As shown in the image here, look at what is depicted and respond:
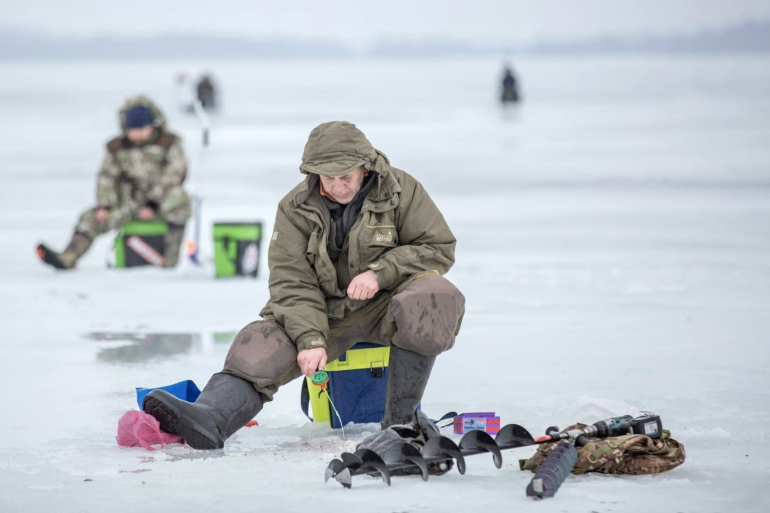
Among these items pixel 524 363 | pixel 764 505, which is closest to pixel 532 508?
pixel 764 505

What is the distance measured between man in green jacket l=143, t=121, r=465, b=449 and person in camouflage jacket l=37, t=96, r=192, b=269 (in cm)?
382

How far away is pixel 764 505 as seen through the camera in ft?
8.82

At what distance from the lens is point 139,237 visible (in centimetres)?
709

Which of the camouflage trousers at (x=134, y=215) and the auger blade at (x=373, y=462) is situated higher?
the camouflage trousers at (x=134, y=215)

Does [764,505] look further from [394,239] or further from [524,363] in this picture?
[524,363]

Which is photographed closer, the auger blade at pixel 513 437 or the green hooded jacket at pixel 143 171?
the auger blade at pixel 513 437

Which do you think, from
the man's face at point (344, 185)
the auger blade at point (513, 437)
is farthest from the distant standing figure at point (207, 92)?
the auger blade at point (513, 437)

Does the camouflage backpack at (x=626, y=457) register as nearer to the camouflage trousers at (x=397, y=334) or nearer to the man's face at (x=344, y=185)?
the camouflage trousers at (x=397, y=334)

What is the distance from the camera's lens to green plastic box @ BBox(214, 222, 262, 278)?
6.57 m

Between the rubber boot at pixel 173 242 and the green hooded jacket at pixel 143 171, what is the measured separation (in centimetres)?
15

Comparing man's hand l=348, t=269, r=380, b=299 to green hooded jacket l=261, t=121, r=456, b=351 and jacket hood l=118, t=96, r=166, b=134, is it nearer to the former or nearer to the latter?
A: green hooded jacket l=261, t=121, r=456, b=351

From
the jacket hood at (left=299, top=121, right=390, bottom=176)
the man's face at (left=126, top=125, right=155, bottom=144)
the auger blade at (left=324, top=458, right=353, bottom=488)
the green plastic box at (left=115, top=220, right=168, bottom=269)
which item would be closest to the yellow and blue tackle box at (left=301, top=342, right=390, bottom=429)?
the jacket hood at (left=299, top=121, right=390, bottom=176)

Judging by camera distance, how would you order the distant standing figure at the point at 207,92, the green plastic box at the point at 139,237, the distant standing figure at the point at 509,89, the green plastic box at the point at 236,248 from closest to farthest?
the green plastic box at the point at 236,248
the green plastic box at the point at 139,237
the distant standing figure at the point at 207,92
the distant standing figure at the point at 509,89

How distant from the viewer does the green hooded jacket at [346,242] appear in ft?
10.8
